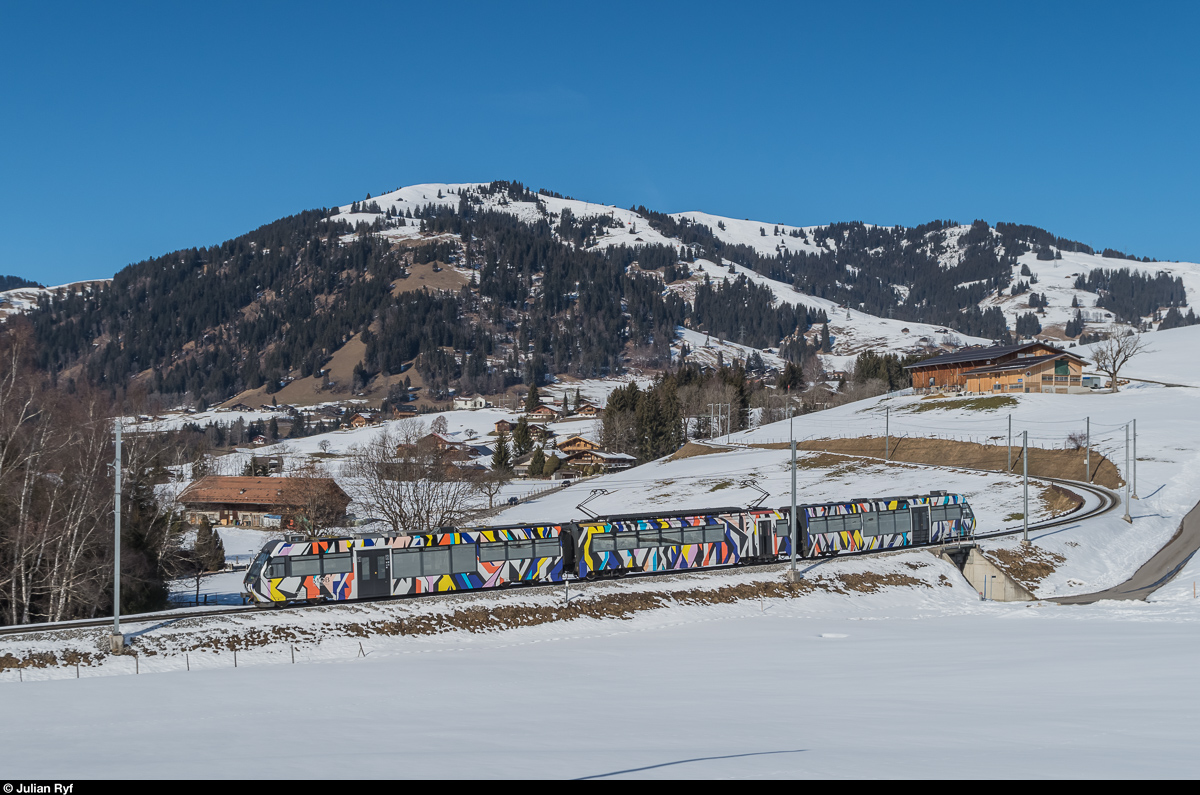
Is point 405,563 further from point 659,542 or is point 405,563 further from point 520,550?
point 659,542

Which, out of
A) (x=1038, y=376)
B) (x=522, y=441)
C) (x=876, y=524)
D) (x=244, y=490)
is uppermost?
(x=1038, y=376)

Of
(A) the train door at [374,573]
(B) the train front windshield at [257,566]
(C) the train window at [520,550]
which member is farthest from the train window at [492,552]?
(B) the train front windshield at [257,566]

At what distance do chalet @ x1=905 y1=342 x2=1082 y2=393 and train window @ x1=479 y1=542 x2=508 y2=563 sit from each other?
122586 mm

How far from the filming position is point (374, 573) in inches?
1470

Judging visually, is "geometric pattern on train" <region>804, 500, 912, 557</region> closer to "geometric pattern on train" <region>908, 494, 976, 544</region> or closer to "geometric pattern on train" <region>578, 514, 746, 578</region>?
"geometric pattern on train" <region>908, 494, 976, 544</region>

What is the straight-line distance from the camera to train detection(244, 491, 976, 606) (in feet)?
120

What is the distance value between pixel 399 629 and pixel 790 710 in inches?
705

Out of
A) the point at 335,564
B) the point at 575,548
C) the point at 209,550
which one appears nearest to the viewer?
the point at 335,564

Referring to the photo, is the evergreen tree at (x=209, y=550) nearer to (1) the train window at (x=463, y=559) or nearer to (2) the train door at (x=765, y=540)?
(1) the train window at (x=463, y=559)

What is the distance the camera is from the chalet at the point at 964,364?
147 meters

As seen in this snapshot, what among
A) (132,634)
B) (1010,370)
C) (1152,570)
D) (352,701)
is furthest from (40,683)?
(1010,370)

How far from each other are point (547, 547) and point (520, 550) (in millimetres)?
1460

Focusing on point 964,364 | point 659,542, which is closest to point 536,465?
point 964,364

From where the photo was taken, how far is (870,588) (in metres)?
45.9
